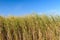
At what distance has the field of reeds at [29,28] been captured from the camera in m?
4.79

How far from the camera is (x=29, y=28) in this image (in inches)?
197

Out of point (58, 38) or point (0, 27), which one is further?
point (58, 38)

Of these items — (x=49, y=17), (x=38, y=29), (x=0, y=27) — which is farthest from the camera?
(x=49, y=17)

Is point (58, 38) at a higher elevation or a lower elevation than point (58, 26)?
lower

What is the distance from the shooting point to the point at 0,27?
15.4ft

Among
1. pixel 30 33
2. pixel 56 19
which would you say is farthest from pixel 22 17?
pixel 56 19

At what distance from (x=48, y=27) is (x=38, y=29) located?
0.32 meters

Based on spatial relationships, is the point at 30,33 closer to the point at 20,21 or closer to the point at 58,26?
the point at 20,21

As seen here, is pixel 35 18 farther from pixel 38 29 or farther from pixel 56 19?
pixel 56 19

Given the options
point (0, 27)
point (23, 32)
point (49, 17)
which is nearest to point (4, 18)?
point (0, 27)

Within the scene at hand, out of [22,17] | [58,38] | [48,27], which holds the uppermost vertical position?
[22,17]

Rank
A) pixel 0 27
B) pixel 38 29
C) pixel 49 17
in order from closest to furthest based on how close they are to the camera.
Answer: pixel 0 27
pixel 38 29
pixel 49 17

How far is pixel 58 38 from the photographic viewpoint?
5195 mm

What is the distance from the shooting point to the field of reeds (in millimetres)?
4791
